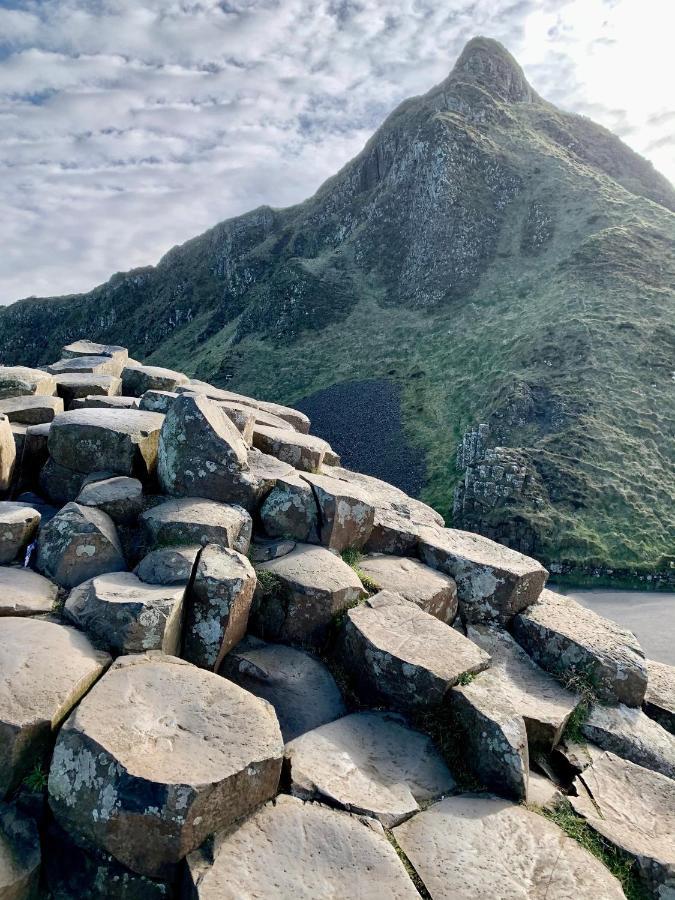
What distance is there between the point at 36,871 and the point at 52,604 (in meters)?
2.60

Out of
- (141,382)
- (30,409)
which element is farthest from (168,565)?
(141,382)

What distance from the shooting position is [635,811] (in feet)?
18.8

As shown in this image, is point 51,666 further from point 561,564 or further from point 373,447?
point 373,447

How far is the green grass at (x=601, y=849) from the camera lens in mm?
4965

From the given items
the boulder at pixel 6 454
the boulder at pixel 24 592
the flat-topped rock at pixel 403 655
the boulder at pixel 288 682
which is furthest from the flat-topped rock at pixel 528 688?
the boulder at pixel 6 454

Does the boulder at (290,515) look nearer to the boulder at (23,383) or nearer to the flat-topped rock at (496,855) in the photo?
the flat-topped rock at (496,855)

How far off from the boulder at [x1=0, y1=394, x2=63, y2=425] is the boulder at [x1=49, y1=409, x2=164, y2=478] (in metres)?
1.36

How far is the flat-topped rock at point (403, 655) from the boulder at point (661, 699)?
102 inches

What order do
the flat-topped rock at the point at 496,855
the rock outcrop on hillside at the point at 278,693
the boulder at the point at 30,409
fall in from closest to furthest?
1. the rock outcrop on hillside at the point at 278,693
2. the flat-topped rock at the point at 496,855
3. the boulder at the point at 30,409

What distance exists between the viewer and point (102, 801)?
4324mm

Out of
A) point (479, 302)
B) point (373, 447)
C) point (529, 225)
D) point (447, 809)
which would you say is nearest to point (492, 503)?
point (373, 447)

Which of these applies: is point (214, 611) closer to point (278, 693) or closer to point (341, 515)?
point (278, 693)

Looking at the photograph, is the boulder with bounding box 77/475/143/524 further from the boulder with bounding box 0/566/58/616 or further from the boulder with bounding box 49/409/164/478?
the boulder with bounding box 0/566/58/616

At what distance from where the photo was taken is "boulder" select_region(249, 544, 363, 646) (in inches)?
275
